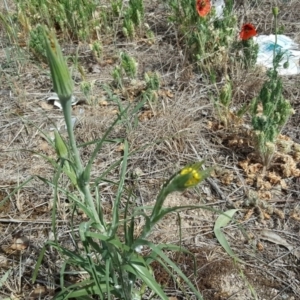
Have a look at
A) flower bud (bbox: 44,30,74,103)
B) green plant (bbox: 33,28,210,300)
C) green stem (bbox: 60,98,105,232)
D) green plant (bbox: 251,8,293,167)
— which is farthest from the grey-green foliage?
flower bud (bbox: 44,30,74,103)

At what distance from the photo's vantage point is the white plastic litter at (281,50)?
244 cm

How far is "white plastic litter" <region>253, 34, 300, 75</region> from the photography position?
96.0 inches

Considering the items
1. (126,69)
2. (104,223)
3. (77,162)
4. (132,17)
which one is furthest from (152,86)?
(77,162)

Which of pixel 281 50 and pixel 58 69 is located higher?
pixel 58 69

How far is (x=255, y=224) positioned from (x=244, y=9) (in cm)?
149

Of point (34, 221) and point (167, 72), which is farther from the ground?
→ point (167, 72)

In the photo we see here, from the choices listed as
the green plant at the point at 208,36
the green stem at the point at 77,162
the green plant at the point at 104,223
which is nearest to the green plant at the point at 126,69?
the green plant at the point at 208,36

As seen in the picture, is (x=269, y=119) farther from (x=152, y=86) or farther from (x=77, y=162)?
(x=77, y=162)

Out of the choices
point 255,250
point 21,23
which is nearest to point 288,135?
point 255,250

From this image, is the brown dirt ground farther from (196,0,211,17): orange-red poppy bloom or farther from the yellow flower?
the yellow flower

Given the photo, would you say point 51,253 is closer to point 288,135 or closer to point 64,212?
point 64,212

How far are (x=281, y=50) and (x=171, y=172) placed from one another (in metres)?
0.97

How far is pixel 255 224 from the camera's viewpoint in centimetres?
178

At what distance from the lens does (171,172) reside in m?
1.96
